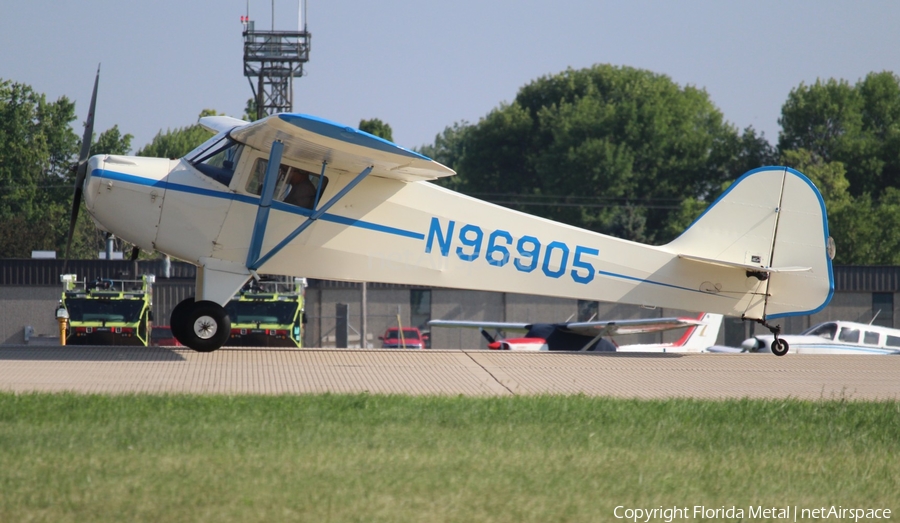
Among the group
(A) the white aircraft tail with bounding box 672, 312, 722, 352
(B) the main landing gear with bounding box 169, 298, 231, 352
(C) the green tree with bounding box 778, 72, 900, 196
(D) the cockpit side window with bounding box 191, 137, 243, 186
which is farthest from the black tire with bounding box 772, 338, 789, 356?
(C) the green tree with bounding box 778, 72, 900, 196

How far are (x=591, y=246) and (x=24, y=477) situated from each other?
26.9ft

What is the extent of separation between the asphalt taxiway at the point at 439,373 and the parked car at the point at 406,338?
26197 mm

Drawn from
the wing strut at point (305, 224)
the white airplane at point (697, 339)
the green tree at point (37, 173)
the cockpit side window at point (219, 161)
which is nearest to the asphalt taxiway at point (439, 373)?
the wing strut at point (305, 224)

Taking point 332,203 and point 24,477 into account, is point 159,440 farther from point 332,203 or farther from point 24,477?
point 332,203

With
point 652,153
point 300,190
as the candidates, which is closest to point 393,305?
point 300,190

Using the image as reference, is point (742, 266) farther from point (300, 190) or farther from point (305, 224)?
point (300, 190)

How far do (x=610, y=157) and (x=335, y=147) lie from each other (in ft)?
195

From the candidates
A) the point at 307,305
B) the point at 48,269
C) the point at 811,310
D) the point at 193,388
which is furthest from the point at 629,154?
the point at 193,388

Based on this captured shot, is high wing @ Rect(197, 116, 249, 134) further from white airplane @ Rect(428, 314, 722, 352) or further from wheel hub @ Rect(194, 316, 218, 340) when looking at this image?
white airplane @ Rect(428, 314, 722, 352)

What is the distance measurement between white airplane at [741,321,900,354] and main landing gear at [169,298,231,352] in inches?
658

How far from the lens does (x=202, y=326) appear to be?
10.3 meters

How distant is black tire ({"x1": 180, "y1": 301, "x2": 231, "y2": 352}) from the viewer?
10.3 meters

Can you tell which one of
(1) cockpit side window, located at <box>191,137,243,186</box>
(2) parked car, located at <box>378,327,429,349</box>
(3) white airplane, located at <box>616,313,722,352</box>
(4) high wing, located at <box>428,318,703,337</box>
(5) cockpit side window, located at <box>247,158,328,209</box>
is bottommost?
(2) parked car, located at <box>378,327,429,349</box>

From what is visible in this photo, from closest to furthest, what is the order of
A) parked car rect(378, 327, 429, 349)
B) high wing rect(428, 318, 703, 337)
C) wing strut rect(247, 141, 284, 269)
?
1. wing strut rect(247, 141, 284, 269)
2. high wing rect(428, 318, 703, 337)
3. parked car rect(378, 327, 429, 349)
